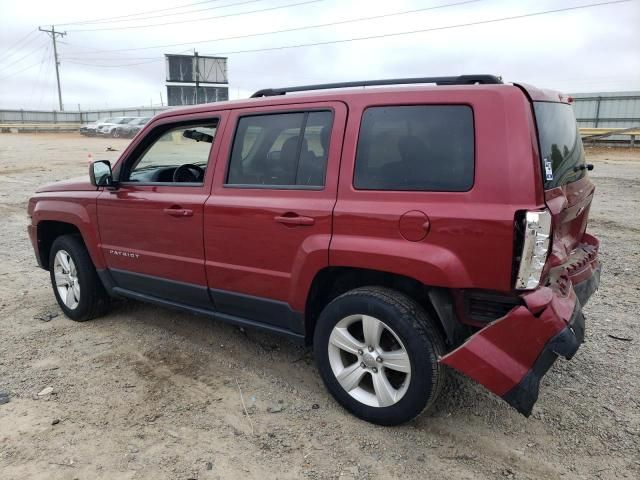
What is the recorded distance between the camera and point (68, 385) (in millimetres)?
3467

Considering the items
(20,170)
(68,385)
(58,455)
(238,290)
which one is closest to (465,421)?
(238,290)

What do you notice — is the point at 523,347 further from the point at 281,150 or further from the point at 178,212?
the point at 178,212

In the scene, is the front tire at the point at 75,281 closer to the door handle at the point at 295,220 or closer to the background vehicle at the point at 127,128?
the door handle at the point at 295,220

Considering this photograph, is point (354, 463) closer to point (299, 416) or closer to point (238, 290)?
point (299, 416)

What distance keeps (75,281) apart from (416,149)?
3.36 metres

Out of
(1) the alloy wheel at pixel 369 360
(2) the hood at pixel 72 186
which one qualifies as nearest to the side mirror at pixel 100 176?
(2) the hood at pixel 72 186

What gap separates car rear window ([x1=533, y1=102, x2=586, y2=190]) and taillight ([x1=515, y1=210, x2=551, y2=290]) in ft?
0.82

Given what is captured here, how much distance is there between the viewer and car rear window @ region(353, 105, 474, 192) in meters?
2.62

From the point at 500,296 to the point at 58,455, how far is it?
247cm

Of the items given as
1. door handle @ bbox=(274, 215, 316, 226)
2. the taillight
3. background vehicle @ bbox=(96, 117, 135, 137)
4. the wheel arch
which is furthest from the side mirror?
background vehicle @ bbox=(96, 117, 135, 137)

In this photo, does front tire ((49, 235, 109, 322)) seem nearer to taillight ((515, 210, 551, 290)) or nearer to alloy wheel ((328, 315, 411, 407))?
alloy wheel ((328, 315, 411, 407))

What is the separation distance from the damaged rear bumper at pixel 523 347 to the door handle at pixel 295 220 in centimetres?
108

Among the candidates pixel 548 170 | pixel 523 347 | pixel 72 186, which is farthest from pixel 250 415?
pixel 72 186

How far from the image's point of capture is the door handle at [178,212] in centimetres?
354
